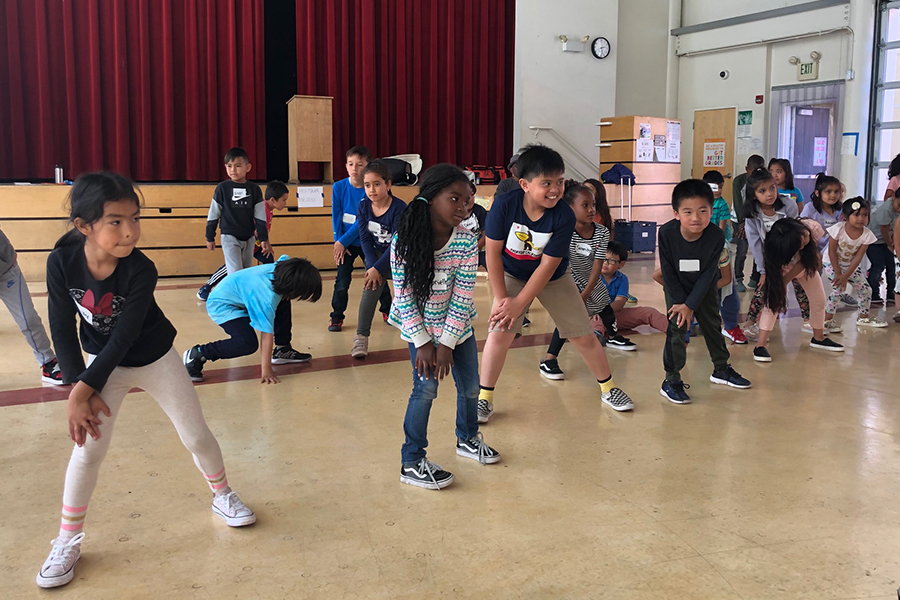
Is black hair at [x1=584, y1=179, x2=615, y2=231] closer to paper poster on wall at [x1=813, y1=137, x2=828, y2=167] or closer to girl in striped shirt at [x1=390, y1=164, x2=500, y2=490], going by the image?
girl in striped shirt at [x1=390, y1=164, x2=500, y2=490]

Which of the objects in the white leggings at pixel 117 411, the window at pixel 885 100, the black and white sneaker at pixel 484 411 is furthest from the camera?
the window at pixel 885 100

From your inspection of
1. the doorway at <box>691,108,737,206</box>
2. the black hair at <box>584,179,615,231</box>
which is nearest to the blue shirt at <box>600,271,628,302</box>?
the black hair at <box>584,179,615,231</box>

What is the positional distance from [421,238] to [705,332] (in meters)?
1.92

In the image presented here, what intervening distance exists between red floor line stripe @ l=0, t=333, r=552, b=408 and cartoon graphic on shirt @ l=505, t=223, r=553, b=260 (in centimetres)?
141

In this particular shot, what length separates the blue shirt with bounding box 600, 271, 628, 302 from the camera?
189 inches

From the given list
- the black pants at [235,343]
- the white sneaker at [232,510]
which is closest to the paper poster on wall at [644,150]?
the black pants at [235,343]

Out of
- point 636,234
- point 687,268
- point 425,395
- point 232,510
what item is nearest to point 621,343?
point 687,268

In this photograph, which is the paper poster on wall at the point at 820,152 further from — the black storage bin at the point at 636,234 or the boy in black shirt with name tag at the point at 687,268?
the boy in black shirt with name tag at the point at 687,268

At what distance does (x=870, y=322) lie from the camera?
16.9 ft

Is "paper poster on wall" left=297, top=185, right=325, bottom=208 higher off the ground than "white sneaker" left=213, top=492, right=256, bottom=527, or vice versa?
"paper poster on wall" left=297, top=185, right=325, bottom=208

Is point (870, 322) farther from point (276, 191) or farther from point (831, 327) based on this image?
point (276, 191)

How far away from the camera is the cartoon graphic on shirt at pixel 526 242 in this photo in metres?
2.93

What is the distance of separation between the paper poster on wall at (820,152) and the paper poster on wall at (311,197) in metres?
7.04

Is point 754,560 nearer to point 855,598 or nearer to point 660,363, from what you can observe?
point 855,598
